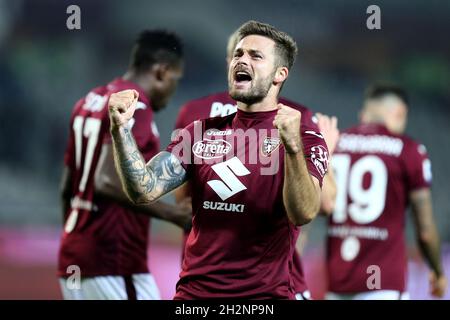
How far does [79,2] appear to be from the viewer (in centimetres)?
862

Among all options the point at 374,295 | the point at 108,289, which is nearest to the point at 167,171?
the point at 108,289

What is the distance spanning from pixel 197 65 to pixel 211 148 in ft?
17.4

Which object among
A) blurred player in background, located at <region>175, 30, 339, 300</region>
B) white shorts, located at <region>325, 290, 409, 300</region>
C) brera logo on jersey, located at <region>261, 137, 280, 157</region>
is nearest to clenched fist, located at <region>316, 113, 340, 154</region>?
blurred player in background, located at <region>175, 30, 339, 300</region>

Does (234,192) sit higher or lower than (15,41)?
lower

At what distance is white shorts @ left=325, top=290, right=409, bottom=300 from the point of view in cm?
611

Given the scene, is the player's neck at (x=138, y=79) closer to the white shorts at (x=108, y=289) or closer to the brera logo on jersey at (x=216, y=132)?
the white shorts at (x=108, y=289)

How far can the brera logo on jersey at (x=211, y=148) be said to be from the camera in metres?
3.73

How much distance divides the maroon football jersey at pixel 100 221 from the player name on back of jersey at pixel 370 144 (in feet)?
6.05

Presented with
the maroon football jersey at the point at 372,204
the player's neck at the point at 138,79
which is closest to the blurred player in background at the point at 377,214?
the maroon football jersey at the point at 372,204

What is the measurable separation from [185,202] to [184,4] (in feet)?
16.2

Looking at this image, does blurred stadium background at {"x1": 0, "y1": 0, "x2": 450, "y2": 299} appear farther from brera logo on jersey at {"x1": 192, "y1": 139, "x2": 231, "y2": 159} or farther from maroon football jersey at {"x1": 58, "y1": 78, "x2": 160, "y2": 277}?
brera logo on jersey at {"x1": 192, "y1": 139, "x2": 231, "y2": 159}

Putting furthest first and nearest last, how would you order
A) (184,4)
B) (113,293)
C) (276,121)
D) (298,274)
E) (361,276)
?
(184,4) → (361,276) → (113,293) → (298,274) → (276,121)
